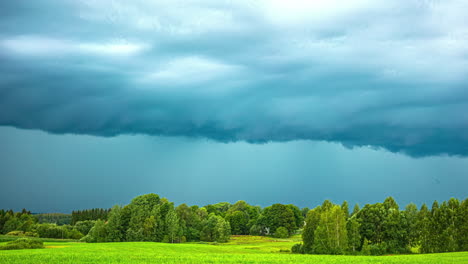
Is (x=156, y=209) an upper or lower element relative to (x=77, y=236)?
upper

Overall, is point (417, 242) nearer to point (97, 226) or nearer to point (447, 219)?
point (447, 219)

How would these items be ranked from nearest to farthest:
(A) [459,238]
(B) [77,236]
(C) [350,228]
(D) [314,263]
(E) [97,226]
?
(D) [314,263] → (A) [459,238] → (C) [350,228] → (E) [97,226] → (B) [77,236]

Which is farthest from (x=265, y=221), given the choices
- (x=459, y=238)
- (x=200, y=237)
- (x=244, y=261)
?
(x=244, y=261)

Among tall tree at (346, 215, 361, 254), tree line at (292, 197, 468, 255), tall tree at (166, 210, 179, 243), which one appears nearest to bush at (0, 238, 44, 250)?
tall tree at (166, 210, 179, 243)

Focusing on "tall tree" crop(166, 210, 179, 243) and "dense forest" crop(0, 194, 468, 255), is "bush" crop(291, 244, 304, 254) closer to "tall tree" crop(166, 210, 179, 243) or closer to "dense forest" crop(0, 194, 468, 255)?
"dense forest" crop(0, 194, 468, 255)

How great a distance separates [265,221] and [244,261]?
112 meters

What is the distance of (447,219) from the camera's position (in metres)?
80.8

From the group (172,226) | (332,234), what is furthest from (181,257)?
(172,226)

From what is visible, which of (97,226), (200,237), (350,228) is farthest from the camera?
(200,237)

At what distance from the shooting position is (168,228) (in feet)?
412

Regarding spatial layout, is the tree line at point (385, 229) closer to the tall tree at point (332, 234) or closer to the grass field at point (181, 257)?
the tall tree at point (332, 234)

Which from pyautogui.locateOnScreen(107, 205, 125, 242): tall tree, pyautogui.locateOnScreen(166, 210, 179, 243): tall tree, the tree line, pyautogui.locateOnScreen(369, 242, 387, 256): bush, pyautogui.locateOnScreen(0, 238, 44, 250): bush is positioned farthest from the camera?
pyautogui.locateOnScreen(166, 210, 179, 243): tall tree

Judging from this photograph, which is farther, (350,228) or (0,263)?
(350,228)

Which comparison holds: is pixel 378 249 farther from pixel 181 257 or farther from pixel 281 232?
pixel 281 232
